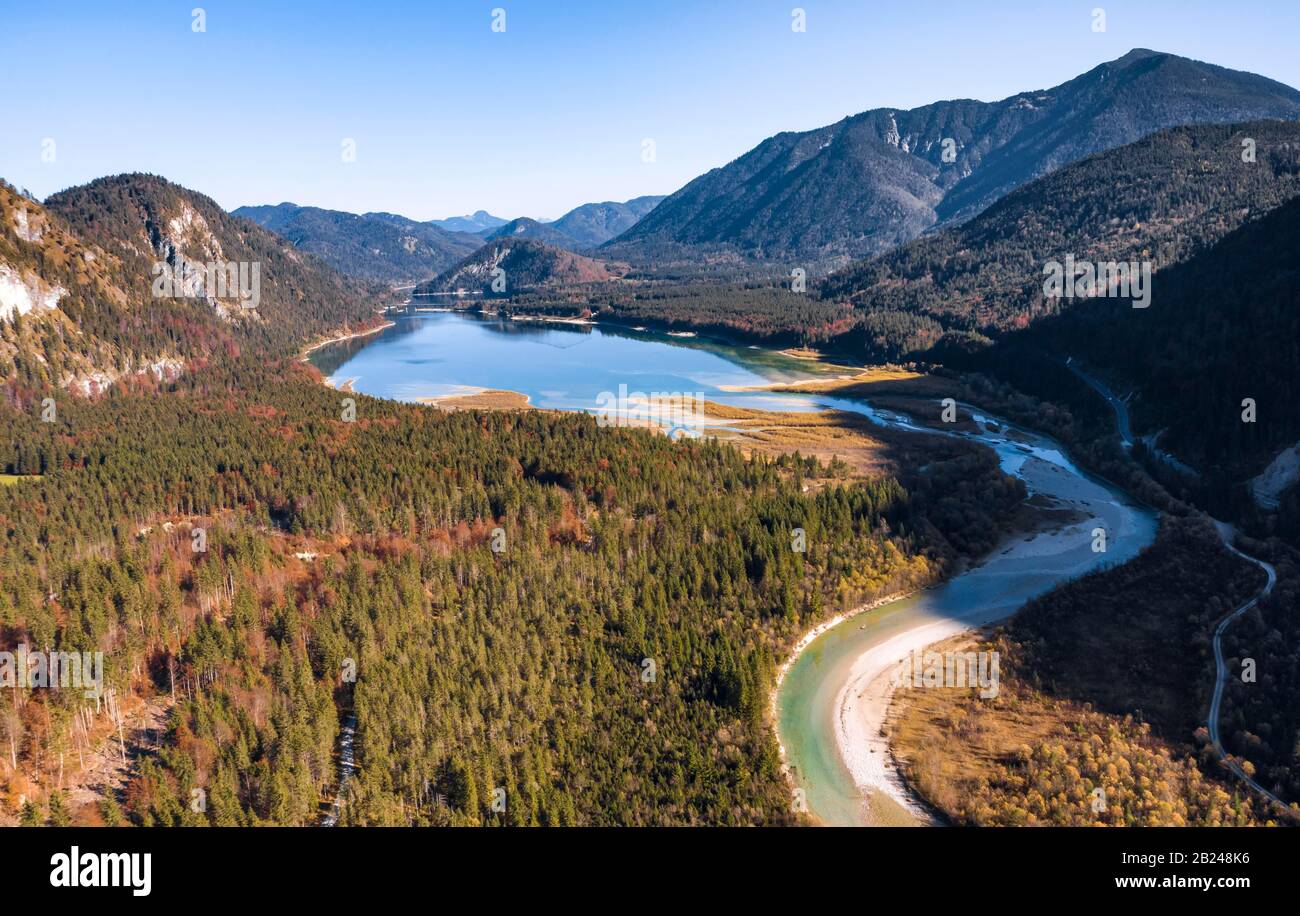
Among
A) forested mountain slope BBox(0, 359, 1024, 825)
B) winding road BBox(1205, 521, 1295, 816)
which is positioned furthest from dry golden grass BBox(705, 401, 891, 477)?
winding road BBox(1205, 521, 1295, 816)

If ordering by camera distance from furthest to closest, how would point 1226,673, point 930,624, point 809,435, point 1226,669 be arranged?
point 809,435 < point 930,624 < point 1226,669 < point 1226,673

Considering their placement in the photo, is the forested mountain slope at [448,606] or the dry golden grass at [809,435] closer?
the forested mountain slope at [448,606]

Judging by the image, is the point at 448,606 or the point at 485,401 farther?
the point at 485,401

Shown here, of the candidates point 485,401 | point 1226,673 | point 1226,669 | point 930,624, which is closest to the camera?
point 1226,673

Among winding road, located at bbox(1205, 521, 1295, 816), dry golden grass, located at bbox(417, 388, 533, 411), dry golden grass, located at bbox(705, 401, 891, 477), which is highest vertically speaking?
dry golden grass, located at bbox(417, 388, 533, 411)

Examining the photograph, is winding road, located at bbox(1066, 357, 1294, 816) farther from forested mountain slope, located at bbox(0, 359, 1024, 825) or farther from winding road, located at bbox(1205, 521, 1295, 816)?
forested mountain slope, located at bbox(0, 359, 1024, 825)

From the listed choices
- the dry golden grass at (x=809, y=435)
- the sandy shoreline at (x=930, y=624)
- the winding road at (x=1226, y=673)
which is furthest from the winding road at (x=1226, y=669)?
the dry golden grass at (x=809, y=435)

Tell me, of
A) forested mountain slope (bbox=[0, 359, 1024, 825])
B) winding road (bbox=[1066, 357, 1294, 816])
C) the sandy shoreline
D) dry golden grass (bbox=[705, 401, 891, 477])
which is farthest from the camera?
dry golden grass (bbox=[705, 401, 891, 477])

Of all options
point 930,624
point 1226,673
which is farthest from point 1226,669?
point 930,624

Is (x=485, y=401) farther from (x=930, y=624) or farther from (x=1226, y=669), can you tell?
(x=1226, y=669)

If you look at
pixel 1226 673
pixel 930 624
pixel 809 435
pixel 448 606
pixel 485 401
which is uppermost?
pixel 485 401

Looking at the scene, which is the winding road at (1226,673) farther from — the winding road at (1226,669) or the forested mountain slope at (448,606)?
the forested mountain slope at (448,606)
